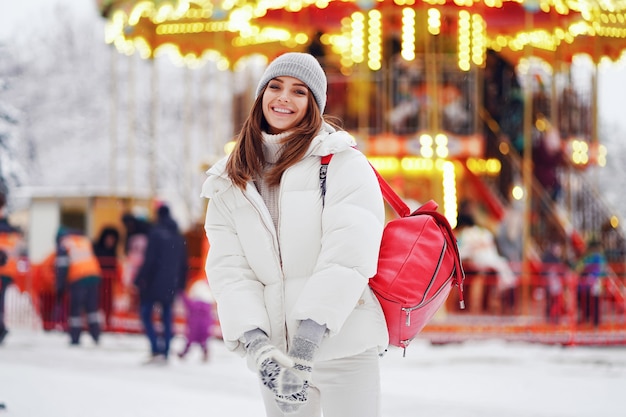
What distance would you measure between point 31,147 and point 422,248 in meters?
38.5

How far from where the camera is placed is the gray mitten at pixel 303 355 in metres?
3.13

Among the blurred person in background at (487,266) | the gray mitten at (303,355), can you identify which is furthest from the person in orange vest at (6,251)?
the gray mitten at (303,355)

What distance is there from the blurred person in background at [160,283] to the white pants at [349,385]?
7.23 metres

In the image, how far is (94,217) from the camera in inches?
717

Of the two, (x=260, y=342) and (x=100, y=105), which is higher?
(x=100, y=105)

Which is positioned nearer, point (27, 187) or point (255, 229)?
point (255, 229)

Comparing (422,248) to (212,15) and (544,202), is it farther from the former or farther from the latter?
(544,202)

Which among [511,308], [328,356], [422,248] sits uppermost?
[422,248]

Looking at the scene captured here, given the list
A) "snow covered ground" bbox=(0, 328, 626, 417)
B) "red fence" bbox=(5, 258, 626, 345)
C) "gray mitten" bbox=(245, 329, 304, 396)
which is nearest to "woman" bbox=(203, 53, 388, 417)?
"gray mitten" bbox=(245, 329, 304, 396)

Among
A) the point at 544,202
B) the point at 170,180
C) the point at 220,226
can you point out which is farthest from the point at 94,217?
the point at 170,180

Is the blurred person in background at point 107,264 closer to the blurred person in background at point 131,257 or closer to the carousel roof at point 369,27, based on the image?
the blurred person in background at point 131,257

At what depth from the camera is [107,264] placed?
14.3m

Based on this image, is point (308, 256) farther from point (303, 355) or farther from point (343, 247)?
point (303, 355)

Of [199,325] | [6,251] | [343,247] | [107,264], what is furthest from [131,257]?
[343,247]
